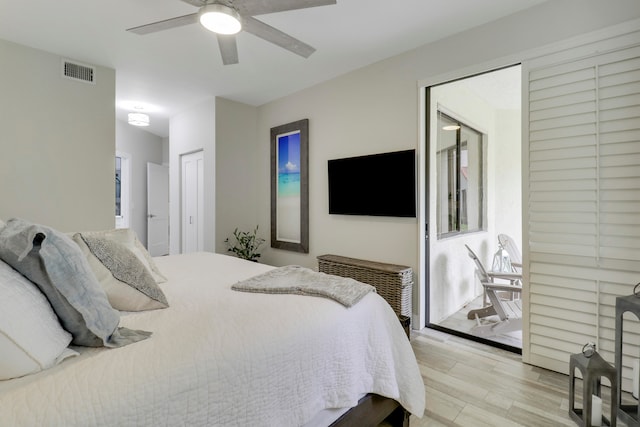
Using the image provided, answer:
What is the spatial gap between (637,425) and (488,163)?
3351 millimetres

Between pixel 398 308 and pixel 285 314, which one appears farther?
pixel 398 308

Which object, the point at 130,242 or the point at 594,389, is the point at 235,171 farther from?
the point at 594,389

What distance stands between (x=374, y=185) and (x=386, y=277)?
95 cm

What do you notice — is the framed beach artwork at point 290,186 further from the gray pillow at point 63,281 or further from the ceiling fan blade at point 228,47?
the gray pillow at point 63,281

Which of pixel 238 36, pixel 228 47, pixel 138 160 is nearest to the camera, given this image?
pixel 228 47

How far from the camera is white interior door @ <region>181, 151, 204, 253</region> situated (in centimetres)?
464

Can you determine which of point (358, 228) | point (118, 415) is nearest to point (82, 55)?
point (358, 228)

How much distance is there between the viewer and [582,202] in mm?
2074

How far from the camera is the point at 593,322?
2049 millimetres

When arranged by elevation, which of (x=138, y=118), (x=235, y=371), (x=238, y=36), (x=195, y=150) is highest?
(x=238, y=36)

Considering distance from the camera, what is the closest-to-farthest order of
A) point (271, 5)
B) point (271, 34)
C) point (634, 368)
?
point (634, 368)
point (271, 5)
point (271, 34)

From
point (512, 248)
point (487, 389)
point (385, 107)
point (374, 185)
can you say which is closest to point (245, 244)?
point (374, 185)

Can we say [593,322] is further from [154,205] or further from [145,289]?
[154,205]

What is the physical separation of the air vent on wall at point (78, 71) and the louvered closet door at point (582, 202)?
414 cm
